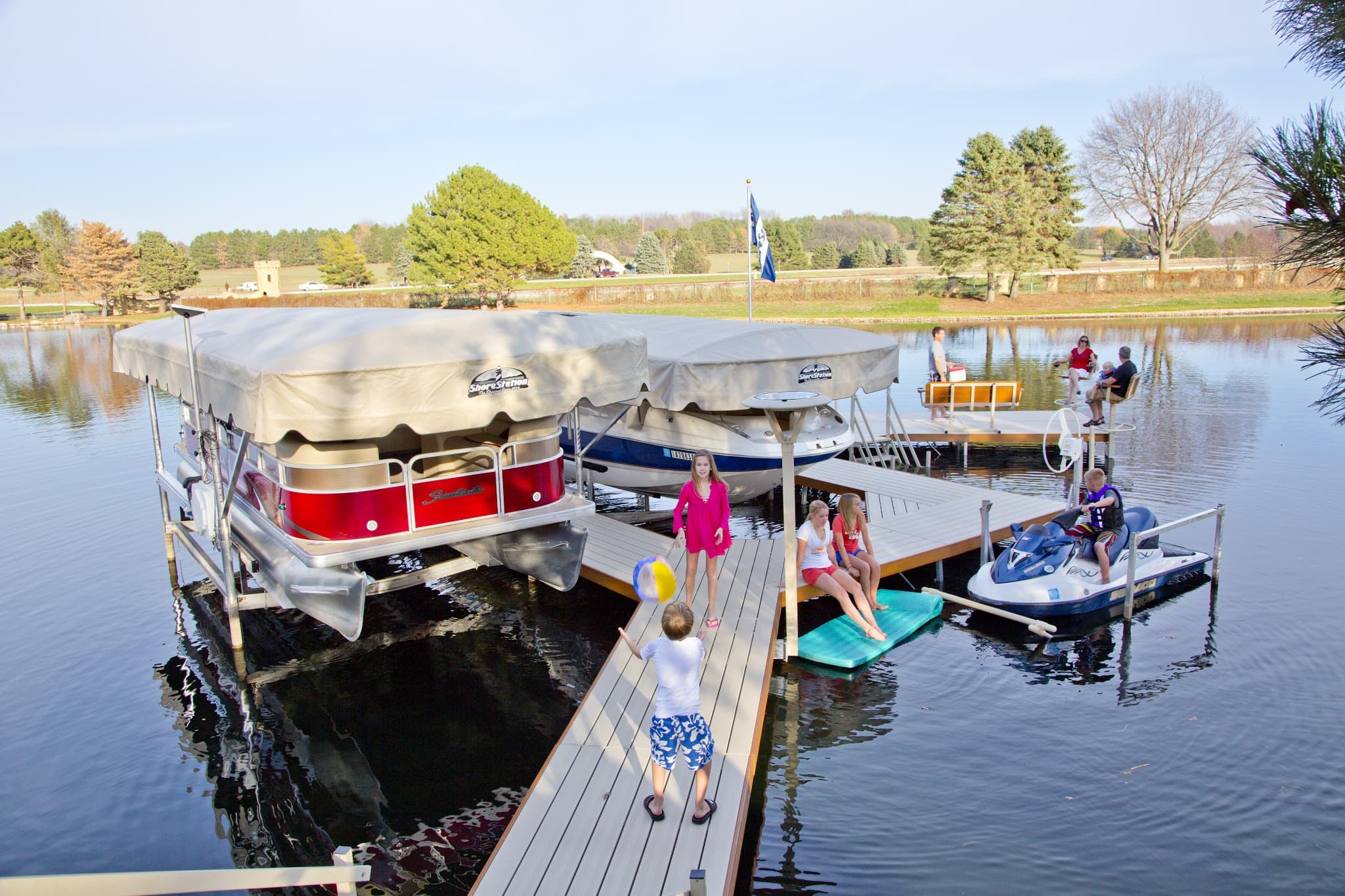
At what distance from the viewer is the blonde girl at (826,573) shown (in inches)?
390

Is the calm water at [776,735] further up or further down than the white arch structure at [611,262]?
further down

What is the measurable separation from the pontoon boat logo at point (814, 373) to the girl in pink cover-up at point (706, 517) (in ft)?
15.0

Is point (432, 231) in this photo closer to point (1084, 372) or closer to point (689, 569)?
point (1084, 372)

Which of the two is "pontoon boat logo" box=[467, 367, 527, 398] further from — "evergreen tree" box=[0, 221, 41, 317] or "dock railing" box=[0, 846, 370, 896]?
"evergreen tree" box=[0, 221, 41, 317]

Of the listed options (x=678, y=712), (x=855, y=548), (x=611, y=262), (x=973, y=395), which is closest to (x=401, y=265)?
(x=611, y=262)

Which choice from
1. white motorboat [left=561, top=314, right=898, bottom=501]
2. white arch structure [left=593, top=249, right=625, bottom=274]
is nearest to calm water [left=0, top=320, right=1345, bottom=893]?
white motorboat [left=561, top=314, right=898, bottom=501]

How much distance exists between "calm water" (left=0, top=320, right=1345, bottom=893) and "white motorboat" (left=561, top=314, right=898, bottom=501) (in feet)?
9.26

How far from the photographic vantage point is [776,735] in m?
8.49

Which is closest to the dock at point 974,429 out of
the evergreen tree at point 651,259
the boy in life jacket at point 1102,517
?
the boy in life jacket at point 1102,517

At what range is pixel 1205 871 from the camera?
6.31 metres

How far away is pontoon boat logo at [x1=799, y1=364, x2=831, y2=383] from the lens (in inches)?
534

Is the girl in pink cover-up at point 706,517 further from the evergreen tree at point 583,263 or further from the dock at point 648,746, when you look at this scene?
the evergreen tree at point 583,263

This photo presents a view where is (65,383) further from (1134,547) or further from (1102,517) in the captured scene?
(1134,547)

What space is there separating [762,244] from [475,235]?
176ft
